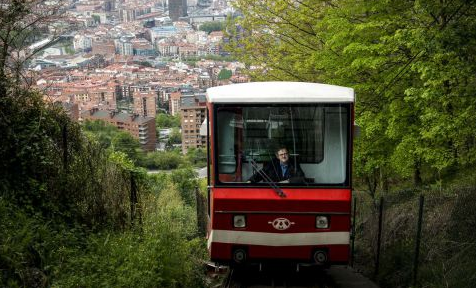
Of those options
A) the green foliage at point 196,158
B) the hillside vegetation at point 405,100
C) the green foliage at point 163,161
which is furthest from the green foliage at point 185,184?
the green foliage at point 196,158

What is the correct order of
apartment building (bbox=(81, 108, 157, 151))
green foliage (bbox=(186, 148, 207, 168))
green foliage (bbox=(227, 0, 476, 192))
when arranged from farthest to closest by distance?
apartment building (bbox=(81, 108, 157, 151)), green foliage (bbox=(186, 148, 207, 168)), green foliage (bbox=(227, 0, 476, 192))

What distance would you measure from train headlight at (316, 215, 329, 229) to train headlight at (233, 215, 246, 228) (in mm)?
967

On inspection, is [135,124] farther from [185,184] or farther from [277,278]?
[277,278]

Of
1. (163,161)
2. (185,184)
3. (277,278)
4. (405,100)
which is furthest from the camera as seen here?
(163,161)

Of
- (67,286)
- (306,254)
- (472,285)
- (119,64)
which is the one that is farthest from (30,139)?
(119,64)

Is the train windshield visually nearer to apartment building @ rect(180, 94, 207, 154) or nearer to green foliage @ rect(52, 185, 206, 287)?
green foliage @ rect(52, 185, 206, 287)

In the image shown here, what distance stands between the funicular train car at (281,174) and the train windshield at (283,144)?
0.01 metres

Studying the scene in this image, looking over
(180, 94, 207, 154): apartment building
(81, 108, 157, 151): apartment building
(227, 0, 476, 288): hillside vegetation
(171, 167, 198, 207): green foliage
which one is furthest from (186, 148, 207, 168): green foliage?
(227, 0, 476, 288): hillside vegetation

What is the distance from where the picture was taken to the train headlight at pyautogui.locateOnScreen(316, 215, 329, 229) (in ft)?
26.8

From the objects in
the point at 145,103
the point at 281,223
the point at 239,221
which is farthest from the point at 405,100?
the point at 145,103

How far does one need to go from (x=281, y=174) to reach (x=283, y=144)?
0.42 meters

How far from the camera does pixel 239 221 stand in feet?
27.1

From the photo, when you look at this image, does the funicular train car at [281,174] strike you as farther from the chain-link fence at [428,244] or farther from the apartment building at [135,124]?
the apartment building at [135,124]

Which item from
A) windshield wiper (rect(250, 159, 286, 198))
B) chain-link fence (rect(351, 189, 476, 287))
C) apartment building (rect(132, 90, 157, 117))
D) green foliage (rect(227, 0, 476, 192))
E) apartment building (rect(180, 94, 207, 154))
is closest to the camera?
chain-link fence (rect(351, 189, 476, 287))
